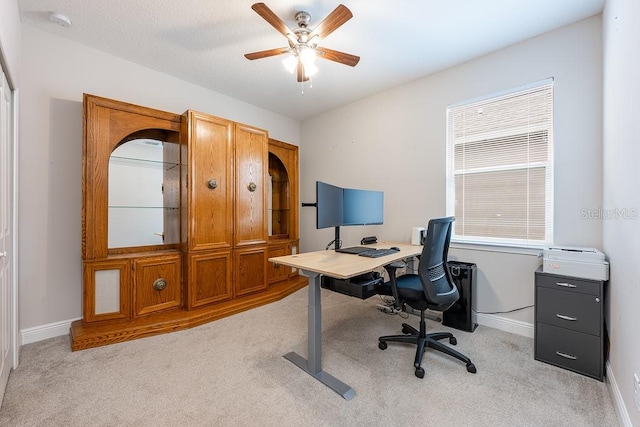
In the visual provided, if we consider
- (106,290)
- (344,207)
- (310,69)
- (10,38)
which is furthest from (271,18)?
(106,290)

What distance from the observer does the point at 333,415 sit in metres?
1.48

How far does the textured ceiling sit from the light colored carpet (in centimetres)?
276

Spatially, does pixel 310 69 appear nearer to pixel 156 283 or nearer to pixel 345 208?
pixel 345 208

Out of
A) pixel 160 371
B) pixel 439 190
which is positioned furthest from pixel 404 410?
pixel 439 190

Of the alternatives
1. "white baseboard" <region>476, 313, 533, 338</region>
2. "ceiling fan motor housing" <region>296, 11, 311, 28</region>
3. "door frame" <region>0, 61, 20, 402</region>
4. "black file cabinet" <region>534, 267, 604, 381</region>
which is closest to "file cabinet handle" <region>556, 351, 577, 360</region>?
"black file cabinet" <region>534, 267, 604, 381</region>

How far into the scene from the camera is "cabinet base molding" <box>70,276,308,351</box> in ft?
7.25

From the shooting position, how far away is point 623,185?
4.91ft

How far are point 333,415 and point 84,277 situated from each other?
2.43 meters

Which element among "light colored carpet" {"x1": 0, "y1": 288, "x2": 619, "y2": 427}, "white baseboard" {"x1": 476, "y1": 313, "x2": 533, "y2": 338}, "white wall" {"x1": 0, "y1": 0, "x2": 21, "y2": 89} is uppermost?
"white wall" {"x1": 0, "y1": 0, "x2": 21, "y2": 89}

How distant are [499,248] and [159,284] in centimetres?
344

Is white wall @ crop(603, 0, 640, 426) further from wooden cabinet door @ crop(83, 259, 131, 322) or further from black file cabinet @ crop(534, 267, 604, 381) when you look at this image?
wooden cabinet door @ crop(83, 259, 131, 322)

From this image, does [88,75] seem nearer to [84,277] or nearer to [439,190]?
[84,277]

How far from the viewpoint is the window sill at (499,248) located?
2.39 metres

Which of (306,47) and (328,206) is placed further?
(328,206)
